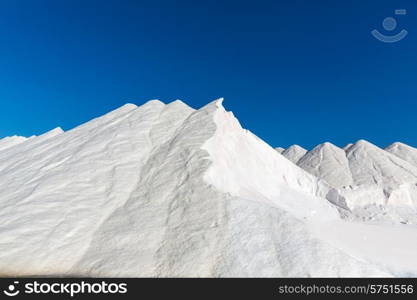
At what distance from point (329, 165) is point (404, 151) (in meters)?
27.7

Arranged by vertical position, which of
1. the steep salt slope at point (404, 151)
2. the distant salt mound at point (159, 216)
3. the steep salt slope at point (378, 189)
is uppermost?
the steep salt slope at point (404, 151)

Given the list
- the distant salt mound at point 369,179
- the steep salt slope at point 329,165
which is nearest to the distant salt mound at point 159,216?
→ the distant salt mound at point 369,179

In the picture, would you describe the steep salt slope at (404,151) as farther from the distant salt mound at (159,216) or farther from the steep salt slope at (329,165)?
the distant salt mound at (159,216)

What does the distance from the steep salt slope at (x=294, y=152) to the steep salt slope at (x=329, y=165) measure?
624 centimetres

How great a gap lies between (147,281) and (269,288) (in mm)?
3818

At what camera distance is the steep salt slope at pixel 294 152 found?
259ft

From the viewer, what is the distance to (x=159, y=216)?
1439cm

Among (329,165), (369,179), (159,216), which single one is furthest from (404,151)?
(159,216)

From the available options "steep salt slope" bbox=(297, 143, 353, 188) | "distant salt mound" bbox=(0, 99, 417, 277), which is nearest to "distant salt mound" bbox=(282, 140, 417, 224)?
"steep salt slope" bbox=(297, 143, 353, 188)

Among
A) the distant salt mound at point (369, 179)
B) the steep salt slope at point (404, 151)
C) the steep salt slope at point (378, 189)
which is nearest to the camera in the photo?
the steep salt slope at point (378, 189)

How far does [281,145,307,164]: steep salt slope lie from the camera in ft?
259

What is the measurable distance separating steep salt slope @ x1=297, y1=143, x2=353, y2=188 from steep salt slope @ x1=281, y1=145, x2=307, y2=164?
20.5 ft

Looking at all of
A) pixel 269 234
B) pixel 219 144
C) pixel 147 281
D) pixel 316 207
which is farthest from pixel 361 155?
pixel 147 281

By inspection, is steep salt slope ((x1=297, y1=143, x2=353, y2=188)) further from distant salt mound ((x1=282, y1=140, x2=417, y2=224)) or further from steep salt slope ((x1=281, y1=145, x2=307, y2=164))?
steep salt slope ((x1=281, y1=145, x2=307, y2=164))
